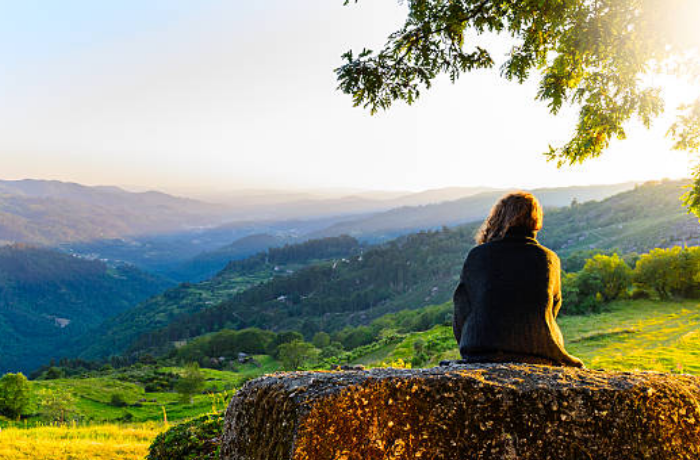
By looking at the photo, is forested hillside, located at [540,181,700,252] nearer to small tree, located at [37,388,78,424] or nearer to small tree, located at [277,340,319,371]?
small tree, located at [277,340,319,371]

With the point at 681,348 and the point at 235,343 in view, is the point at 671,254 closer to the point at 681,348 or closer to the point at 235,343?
the point at 681,348

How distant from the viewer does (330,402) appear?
2199 millimetres

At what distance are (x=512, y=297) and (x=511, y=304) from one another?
77mm

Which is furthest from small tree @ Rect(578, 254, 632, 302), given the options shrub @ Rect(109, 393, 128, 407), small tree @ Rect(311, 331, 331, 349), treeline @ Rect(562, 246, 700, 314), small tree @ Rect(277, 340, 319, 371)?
small tree @ Rect(311, 331, 331, 349)

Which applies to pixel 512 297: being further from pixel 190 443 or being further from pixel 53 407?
pixel 53 407

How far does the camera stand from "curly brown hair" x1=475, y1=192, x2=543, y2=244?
478 centimetres

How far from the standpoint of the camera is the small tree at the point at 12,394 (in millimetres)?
33500

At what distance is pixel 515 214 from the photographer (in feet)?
15.8

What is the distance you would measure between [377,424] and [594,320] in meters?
25.2

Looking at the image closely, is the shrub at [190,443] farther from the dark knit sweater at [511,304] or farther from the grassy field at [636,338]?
the grassy field at [636,338]

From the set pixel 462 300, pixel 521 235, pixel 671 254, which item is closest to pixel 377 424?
pixel 462 300

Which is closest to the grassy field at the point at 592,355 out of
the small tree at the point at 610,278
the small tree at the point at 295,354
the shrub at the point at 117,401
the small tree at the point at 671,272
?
the small tree at the point at 610,278

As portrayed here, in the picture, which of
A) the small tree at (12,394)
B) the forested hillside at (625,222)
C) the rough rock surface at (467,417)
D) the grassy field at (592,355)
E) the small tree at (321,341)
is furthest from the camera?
the small tree at (321,341)

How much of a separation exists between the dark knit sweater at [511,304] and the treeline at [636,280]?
2652cm
